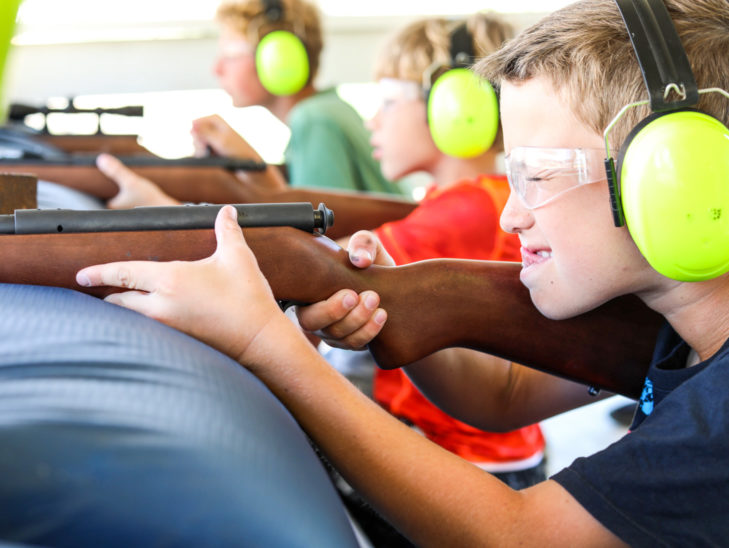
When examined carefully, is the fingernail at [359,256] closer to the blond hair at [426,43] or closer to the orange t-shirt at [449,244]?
the orange t-shirt at [449,244]

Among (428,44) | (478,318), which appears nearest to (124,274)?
(478,318)

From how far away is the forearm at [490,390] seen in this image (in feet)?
3.89

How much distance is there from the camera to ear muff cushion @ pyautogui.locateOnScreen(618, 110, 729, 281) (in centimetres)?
75

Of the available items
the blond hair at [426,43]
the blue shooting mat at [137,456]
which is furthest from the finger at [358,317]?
the blond hair at [426,43]

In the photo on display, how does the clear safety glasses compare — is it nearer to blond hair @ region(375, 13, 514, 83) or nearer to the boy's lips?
the boy's lips

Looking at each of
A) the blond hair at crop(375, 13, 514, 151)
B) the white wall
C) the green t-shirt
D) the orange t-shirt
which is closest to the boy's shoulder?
the green t-shirt

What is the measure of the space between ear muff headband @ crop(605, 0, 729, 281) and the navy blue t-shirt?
0.41 feet

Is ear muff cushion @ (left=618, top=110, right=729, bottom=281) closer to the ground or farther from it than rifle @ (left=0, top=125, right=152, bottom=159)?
farther from it

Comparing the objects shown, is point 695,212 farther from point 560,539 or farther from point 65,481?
point 65,481

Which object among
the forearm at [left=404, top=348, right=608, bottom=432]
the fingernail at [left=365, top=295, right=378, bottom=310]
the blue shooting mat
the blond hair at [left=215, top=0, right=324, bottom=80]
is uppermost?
the blond hair at [left=215, top=0, right=324, bottom=80]

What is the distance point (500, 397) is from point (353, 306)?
0.39 metres

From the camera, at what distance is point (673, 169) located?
0.75 metres

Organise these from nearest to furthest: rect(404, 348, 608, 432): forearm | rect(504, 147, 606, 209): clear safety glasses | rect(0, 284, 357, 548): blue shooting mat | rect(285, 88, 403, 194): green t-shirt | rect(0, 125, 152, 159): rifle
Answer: rect(0, 284, 357, 548): blue shooting mat, rect(504, 147, 606, 209): clear safety glasses, rect(404, 348, 608, 432): forearm, rect(0, 125, 152, 159): rifle, rect(285, 88, 403, 194): green t-shirt

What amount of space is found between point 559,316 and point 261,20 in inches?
92.6
